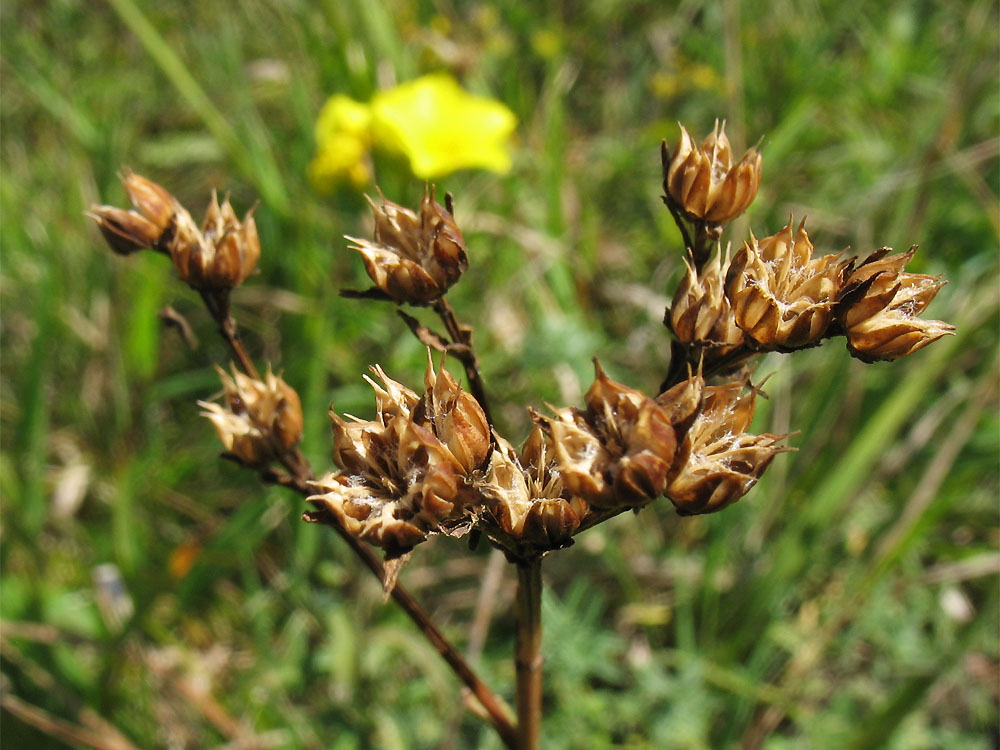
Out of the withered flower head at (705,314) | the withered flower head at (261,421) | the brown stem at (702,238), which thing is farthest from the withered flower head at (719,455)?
the withered flower head at (261,421)

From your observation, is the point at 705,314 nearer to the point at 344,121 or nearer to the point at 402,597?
the point at 402,597

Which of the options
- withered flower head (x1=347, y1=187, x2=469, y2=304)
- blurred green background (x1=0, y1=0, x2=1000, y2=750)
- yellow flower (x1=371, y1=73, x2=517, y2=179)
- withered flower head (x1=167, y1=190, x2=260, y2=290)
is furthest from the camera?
yellow flower (x1=371, y1=73, x2=517, y2=179)

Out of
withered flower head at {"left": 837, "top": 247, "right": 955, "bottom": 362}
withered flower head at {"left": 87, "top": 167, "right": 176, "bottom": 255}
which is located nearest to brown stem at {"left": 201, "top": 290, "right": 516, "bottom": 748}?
withered flower head at {"left": 87, "top": 167, "right": 176, "bottom": 255}

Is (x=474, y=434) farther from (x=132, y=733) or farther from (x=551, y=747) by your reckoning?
(x=132, y=733)

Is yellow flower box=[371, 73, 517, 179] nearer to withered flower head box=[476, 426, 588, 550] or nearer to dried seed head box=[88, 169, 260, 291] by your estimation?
dried seed head box=[88, 169, 260, 291]

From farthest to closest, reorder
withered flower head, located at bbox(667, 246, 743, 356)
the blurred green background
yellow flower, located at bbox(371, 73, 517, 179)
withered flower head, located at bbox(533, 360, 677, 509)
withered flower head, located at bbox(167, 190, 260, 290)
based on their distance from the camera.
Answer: yellow flower, located at bbox(371, 73, 517, 179) < the blurred green background < withered flower head, located at bbox(167, 190, 260, 290) < withered flower head, located at bbox(667, 246, 743, 356) < withered flower head, located at bbox(533, 360, 677, 509)

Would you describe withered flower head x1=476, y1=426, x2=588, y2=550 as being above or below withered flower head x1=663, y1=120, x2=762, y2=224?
below

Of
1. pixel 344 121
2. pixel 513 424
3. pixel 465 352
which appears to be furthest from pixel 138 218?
pixel 344 121
